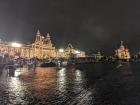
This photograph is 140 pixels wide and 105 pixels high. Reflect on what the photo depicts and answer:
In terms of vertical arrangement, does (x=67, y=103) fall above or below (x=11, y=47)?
below

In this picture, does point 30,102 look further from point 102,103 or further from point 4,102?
point 102,103

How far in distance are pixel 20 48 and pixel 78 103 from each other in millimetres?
174609

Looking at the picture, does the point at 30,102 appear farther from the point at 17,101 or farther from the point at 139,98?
the point at 139,98

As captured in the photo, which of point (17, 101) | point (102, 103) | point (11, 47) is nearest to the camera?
point (102, 103)

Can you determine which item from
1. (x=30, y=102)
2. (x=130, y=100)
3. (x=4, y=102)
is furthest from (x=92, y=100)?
(x=4, y=102)

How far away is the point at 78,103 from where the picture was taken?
1609cm

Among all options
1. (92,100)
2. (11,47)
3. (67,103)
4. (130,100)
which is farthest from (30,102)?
(11,47)

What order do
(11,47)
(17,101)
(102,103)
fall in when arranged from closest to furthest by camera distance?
(102,103), (17,101), (11,47)

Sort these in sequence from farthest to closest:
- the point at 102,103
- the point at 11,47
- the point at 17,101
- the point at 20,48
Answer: the point at 20,48, the point at 11,47, the point at 17,101, the point at 102,103

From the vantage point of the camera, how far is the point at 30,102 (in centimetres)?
1673

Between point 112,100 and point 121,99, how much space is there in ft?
2.40

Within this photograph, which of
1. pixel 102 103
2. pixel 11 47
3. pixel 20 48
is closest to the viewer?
pixel 102 103

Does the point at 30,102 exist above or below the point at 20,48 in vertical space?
→ below

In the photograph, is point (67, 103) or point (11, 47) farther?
point (11, 47)
